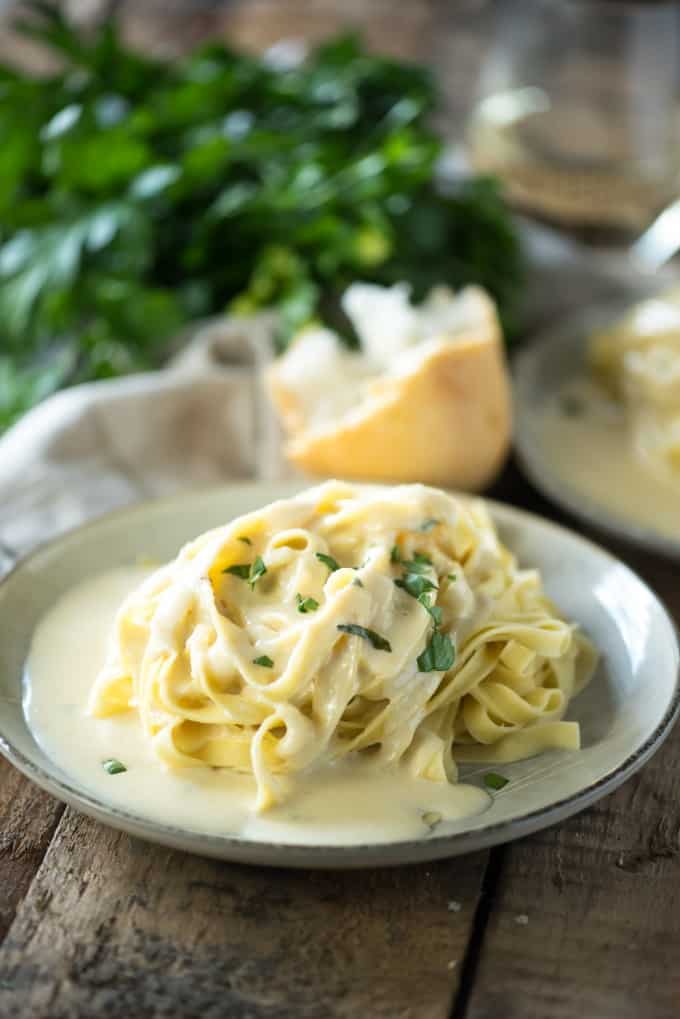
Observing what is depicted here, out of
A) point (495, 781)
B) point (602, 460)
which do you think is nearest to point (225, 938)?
point (495, 781)

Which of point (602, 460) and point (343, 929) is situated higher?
point (343, 929)

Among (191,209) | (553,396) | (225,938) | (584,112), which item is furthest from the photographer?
(584,112)

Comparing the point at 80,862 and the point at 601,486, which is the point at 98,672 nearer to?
the point at 80,862

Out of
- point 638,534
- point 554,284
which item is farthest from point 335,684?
point 554,284

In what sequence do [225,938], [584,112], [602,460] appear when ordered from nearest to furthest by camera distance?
[225,938]
[602,460]
[584,112]

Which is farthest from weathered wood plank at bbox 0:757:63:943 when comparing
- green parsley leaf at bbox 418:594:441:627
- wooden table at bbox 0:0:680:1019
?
green parsley leaf at bbox 418:594:441:627

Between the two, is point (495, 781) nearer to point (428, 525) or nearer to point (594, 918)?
Result: point (594, 918)

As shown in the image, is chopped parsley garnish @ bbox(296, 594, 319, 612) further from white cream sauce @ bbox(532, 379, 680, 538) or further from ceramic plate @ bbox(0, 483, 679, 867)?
white cream sauce @ bbox(532, 379, 680, 538)
